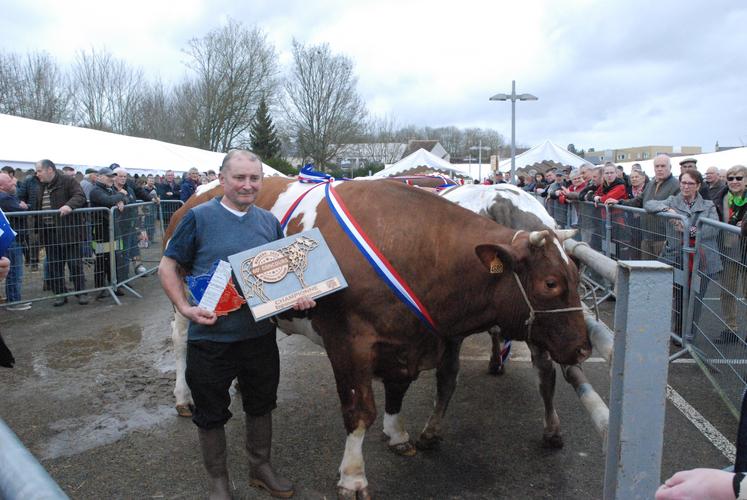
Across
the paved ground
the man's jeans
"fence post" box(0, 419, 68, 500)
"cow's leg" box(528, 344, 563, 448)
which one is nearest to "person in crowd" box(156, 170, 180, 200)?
the man's jeans

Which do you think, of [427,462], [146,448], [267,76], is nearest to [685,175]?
[427,462]

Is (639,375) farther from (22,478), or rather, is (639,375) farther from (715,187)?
(715,187)

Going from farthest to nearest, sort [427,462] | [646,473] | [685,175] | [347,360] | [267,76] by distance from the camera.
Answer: [267,76]
[685,175]
[427,462]
[347,360]
[646,473]

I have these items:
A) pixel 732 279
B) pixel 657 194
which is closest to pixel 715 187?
pixel 657 194

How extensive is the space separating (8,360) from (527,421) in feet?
11.2

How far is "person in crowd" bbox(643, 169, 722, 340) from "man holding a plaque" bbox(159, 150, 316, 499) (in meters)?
4.01

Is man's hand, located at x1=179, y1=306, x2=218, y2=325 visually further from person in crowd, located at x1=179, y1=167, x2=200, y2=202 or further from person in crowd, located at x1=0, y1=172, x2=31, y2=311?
person in crowd, located at x1=179, y1=167, x2=200, y2=202

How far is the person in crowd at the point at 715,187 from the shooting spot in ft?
22.5

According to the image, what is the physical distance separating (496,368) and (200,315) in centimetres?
319

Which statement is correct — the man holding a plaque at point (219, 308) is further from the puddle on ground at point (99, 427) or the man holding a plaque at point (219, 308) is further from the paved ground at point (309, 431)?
the puddle on ground at point (99, 427)

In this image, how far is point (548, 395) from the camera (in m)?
3.65

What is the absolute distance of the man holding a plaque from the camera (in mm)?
2705

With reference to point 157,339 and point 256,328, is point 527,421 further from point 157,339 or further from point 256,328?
point 157,339

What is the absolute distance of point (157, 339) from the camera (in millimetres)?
6137
